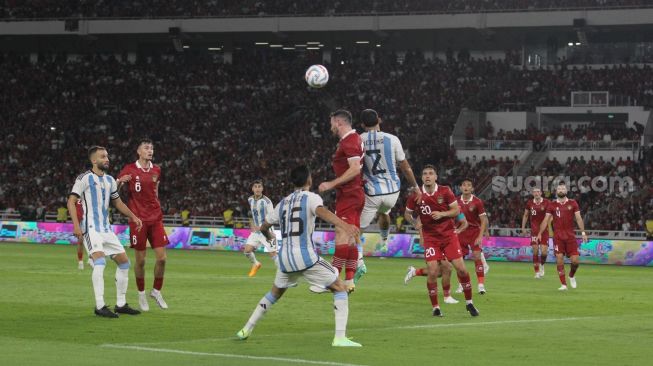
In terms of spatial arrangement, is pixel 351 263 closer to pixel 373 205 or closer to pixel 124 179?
pixel 373 205

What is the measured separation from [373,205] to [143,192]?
4.33 m

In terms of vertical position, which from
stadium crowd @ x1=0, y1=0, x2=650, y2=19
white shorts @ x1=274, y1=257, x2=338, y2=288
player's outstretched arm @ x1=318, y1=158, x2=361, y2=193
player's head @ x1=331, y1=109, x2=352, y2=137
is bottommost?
white shorts @ x1=274, y1=257, x2=338, y2=288

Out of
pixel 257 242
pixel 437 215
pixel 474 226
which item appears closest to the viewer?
pixel 437 215

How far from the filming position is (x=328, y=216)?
1263cm

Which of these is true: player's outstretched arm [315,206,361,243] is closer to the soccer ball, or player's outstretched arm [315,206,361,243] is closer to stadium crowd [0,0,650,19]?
the soccer ball

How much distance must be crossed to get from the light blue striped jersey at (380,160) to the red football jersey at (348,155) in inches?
20.9

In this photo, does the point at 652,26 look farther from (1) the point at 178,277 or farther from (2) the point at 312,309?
(2) the point at 312,309

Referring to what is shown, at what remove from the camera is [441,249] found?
59.6 ft

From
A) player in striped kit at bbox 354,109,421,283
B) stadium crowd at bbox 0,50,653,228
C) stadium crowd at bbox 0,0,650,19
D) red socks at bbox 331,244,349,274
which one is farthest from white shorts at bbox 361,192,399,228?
stadium crowd at bbox 0,0,650,19

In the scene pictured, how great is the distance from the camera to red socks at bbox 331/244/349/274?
1518 centimetres

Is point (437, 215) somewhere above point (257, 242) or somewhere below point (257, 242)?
above

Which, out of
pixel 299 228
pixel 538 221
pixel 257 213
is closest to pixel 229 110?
pixel 538 221

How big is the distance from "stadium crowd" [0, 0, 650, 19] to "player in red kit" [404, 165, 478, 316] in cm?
4836

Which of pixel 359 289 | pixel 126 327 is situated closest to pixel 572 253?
pixel 359 289
